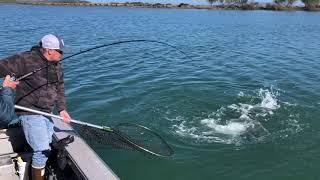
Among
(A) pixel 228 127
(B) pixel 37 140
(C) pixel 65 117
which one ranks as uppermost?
(C) pixel 65 117

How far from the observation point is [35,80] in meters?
6.55

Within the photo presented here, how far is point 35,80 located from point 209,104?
8157mm

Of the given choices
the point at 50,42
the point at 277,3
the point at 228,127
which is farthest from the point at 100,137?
the point at 277,3

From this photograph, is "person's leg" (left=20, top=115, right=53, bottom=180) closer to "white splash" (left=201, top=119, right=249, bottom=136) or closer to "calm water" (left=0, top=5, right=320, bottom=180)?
"calm water" (left=0, top=5, right=320, bottom=180)

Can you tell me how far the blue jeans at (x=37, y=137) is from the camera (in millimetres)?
6547

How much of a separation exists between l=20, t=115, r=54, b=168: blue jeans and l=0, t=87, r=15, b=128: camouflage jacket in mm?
834

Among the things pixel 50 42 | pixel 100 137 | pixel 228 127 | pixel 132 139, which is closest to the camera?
pixel 50 42

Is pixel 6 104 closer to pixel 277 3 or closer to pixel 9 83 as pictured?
pixel 9 83

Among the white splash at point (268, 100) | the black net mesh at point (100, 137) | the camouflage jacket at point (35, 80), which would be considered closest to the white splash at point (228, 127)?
the white splash at point (268, 100)

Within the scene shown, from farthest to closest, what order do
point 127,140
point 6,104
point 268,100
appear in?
point 268,100
point 127,140
point 6,104

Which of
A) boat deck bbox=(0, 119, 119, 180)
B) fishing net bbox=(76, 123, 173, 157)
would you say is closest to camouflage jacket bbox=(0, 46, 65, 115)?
boat deck bbox=(0, 119, 119, 180)

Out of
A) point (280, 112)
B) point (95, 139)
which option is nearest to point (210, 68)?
point (280, 112)

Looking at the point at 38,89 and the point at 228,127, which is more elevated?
the point at 38,89

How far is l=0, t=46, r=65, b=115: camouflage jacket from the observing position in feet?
21.1
